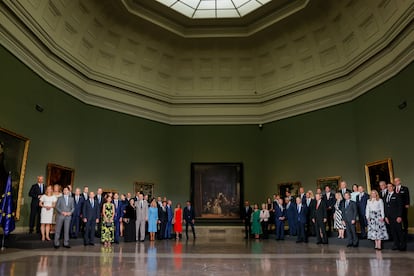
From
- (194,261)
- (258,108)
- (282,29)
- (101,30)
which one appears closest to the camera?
(194,261)

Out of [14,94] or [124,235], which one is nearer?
[14,94]

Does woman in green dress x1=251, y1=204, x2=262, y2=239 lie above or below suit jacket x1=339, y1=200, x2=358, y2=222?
below

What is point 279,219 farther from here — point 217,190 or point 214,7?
point 214,7

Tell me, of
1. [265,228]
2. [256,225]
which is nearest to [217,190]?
[256,225]

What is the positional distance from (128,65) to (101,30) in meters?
2.41

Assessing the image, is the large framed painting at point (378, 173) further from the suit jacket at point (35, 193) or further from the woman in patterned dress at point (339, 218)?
the suit jacket at point (35, 193)

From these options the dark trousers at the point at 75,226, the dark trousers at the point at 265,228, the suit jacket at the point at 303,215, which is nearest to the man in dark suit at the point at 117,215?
the dark trousers at the point at 75,226

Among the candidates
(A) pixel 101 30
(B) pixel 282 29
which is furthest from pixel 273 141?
(A) pixel 101 30

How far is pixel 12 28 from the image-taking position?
41.2 ft

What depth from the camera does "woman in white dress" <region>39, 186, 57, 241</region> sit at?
11.9 meters

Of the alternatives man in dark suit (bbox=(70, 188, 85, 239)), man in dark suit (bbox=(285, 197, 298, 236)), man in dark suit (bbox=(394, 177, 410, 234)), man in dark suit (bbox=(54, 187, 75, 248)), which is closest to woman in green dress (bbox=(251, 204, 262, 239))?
man in dark suit (bbox=(285, 197, 298, 236))

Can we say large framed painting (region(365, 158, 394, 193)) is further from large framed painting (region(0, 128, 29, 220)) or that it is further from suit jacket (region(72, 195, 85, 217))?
large framed painting (region(0, 128, 29, 220))

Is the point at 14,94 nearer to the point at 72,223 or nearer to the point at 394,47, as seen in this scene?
the point at 72,223

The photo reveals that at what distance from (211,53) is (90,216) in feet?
40.0
